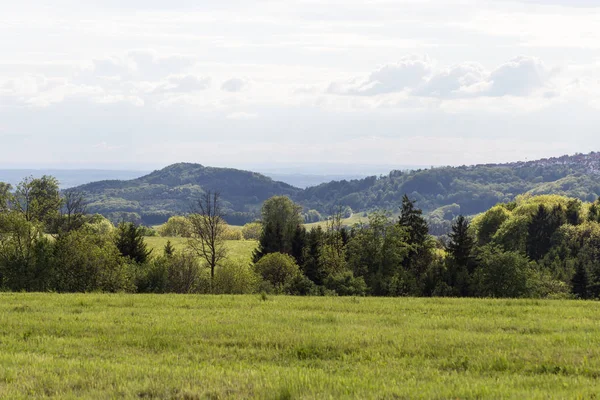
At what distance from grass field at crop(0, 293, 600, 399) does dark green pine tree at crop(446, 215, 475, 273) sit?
44914 millimetres

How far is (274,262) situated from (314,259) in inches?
220

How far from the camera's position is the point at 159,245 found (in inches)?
5089

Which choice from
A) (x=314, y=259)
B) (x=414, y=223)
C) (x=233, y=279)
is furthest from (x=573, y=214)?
(x=233, y=279)

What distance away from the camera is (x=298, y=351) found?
13.1 meters

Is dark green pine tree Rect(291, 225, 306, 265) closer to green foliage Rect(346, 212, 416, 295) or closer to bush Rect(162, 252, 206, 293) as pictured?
green foliage Rect(346, 212, 416, 295)

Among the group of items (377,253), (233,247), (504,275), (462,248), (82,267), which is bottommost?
(233,247)

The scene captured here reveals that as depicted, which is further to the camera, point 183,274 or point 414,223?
A: point 414,223

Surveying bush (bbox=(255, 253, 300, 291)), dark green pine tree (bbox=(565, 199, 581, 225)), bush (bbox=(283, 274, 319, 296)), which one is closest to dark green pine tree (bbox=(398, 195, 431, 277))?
bush (bbox=(255, 253, 300, 291))

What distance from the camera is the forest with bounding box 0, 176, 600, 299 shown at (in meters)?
41.5

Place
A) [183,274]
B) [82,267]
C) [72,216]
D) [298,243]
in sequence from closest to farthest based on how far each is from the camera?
[82,267] → [183,274] → [72,216] → [298,243]

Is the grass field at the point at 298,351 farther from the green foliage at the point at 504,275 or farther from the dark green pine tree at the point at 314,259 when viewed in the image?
the dark green pine tree at the point at 314,259

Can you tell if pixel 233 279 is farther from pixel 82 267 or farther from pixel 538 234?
pixel 538 234

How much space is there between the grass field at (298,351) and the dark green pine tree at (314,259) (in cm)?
3765

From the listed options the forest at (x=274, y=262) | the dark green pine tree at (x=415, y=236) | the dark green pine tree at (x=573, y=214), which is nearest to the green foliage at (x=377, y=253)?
the forest at (x=274, y=262)
